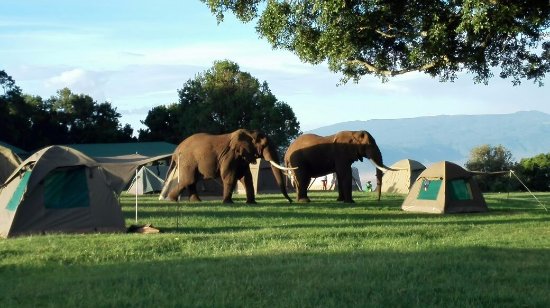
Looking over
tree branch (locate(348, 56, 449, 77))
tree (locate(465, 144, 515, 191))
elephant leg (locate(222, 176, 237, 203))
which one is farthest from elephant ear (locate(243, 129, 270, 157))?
tree (locate(465, 144, 515, 191))

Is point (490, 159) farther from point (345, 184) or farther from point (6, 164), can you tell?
point (6, 164)

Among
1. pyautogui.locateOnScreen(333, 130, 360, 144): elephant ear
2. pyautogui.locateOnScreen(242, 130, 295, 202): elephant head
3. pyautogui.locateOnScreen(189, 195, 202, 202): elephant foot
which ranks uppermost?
pyautogui.locateOnScreen(333, 130, 360, 144): elephant ear

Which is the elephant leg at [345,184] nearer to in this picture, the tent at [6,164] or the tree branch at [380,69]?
the tree branch at [380,69]

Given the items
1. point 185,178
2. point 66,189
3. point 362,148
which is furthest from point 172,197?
point 66,189

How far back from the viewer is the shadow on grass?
9719 millimetres

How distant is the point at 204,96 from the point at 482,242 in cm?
5757

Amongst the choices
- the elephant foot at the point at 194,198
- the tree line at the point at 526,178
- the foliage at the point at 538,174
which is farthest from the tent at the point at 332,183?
the elephant foot at the point at 194,198

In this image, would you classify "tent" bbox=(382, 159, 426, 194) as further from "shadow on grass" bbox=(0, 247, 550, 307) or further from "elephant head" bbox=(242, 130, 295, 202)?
"shadow on grass" bbox=(0, 247, 550, 307)

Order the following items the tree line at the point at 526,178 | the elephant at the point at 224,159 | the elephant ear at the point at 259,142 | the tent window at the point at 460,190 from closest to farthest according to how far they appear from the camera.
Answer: the tent window at the point at 460,190
the elephant at the point at 224,159
the elephant ear at the point at 259,142
the tree line at the point at 526,178

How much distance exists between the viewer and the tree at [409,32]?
17.2 meters

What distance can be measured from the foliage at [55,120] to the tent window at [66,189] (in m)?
48.7

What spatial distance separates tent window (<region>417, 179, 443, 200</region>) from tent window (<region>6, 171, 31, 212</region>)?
1174cm

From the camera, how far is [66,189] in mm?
17922

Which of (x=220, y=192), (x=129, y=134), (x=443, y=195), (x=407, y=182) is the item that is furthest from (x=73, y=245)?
(x=129, y=134)
